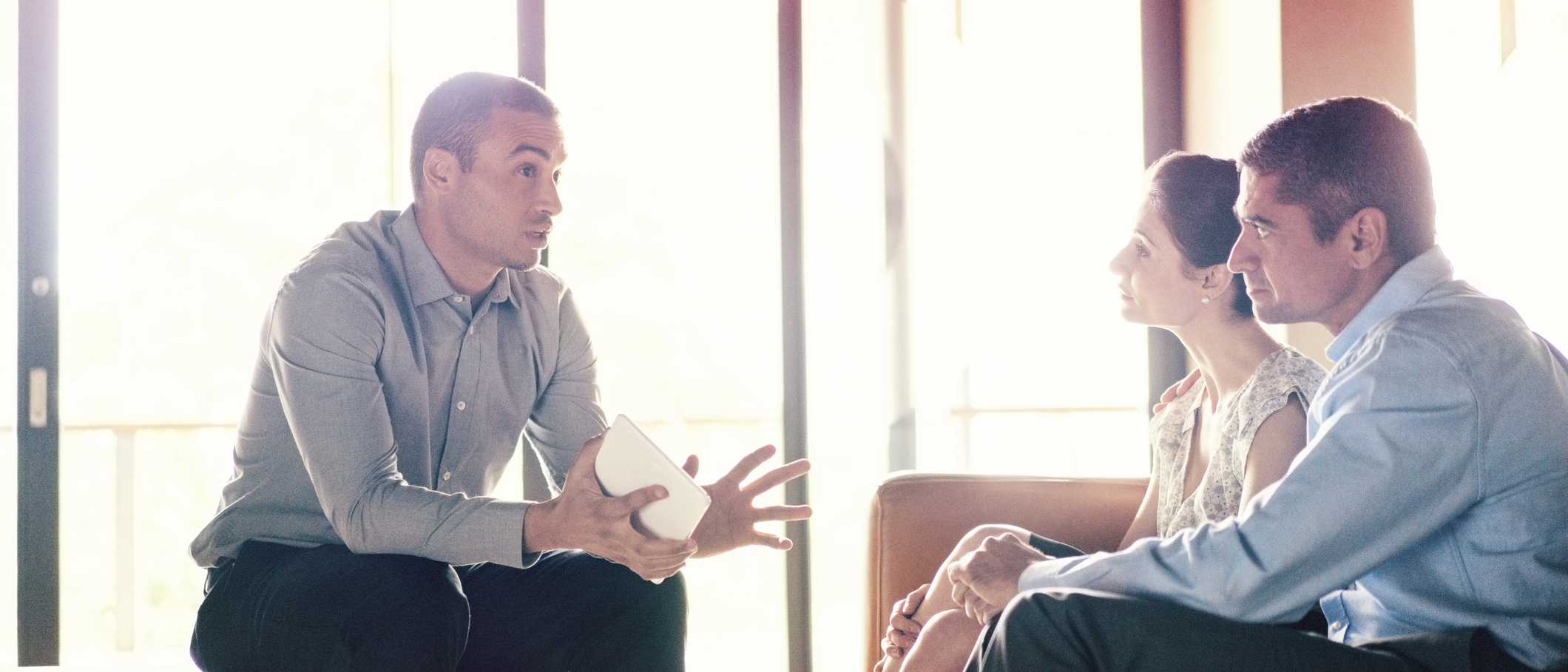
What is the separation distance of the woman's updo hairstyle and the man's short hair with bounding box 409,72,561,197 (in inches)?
42.0

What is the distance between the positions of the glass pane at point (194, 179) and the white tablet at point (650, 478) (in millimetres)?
1641

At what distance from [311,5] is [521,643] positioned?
6.59 feet

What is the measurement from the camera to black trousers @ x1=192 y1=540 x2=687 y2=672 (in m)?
1.35

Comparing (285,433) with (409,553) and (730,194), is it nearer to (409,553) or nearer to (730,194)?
(409,553)

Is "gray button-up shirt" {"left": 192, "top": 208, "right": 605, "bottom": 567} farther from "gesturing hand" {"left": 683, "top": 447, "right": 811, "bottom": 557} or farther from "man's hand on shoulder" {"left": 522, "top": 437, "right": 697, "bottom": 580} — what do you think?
"gesturing hand" {"left": 683, "top": 447, "right": 811, "bottom": 557}

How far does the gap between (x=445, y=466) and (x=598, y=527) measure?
0.47 m

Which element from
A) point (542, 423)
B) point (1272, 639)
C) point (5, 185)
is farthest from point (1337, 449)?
point (5, 185)

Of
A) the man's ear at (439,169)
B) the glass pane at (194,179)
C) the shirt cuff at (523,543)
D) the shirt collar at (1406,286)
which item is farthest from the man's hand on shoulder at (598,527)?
the glass pane at (194,179)

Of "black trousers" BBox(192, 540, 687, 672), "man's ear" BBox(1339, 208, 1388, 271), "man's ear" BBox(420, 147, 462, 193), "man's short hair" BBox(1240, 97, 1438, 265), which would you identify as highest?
"man's ear" BBox(420, 147, 462, 193)

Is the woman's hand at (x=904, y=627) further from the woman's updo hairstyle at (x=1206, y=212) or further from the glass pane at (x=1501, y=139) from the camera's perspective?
the glass pane at (x=1501, y=139)

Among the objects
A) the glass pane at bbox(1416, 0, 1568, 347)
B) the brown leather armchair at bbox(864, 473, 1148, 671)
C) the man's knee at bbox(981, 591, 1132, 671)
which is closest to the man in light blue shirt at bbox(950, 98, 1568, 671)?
the man's knee at bbox(981, 591, 1132, 671)

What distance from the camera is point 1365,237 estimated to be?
117 cm

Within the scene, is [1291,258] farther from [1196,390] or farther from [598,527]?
[598,527]

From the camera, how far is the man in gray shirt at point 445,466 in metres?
1.38
